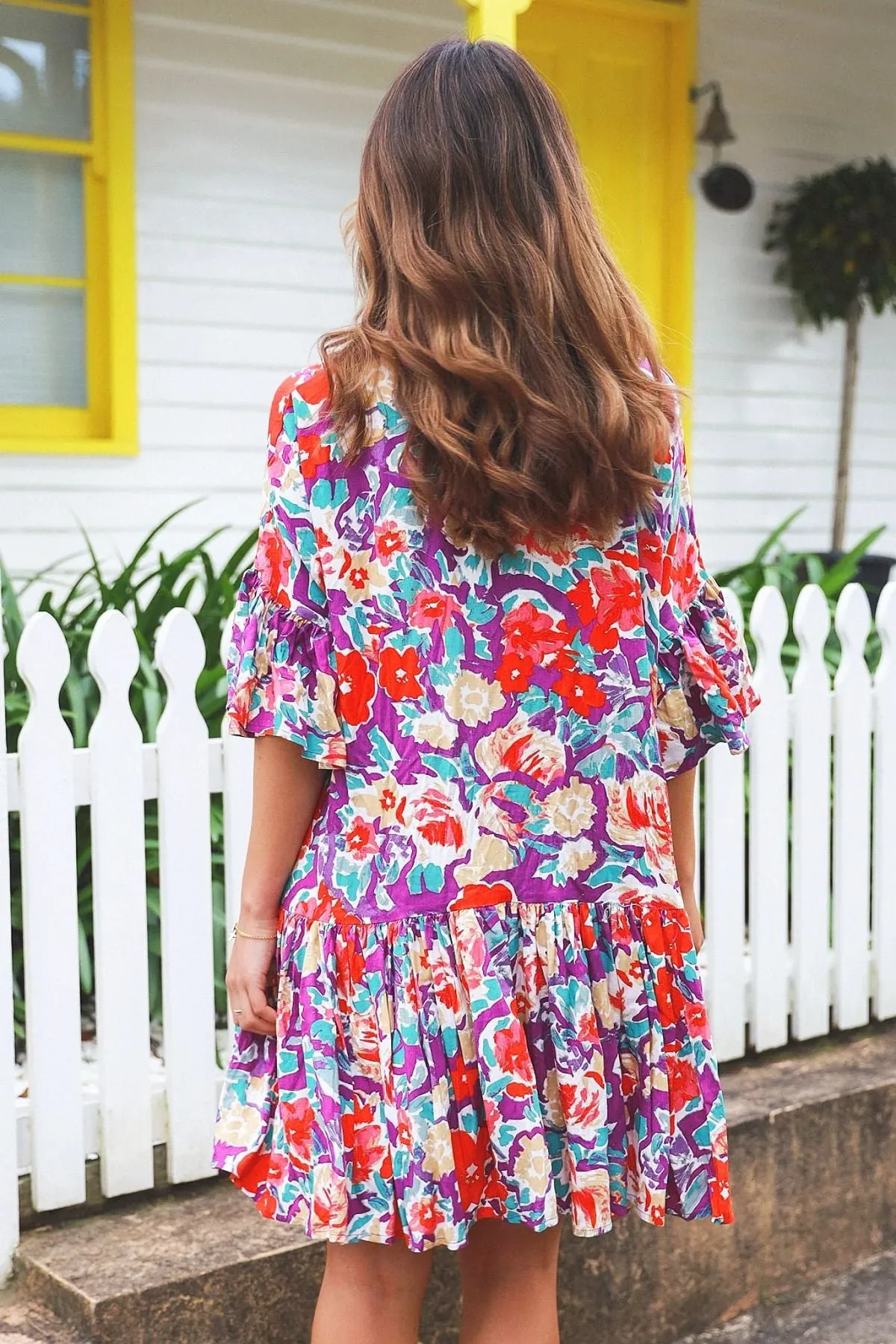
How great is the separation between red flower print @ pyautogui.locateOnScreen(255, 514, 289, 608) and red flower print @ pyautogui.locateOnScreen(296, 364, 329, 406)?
0.14 meters

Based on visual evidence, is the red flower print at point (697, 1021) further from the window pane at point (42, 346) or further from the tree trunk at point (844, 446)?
the tree trunk at point (844, 446)

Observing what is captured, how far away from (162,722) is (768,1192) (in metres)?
1.58

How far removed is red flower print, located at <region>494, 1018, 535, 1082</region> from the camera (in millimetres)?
1564

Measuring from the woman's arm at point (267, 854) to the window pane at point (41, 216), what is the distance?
3.76 m

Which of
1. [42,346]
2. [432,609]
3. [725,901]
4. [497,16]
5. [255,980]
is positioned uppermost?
[497,16]

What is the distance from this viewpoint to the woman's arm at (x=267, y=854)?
1.64 m

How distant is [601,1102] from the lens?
1624mm

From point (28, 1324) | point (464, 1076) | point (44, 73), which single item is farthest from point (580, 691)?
point (44, 73)

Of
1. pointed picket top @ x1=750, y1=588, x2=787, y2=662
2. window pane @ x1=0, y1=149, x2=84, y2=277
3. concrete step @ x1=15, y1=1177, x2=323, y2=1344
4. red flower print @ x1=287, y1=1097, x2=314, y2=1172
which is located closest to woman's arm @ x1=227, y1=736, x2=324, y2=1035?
red flower print @ x1=287, y1=1097, x2=314, y2=1172

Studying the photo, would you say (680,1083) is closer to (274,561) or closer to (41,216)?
(274,561)

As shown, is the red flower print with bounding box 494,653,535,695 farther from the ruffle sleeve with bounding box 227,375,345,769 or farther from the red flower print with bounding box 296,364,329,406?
the red flower print with bounding box 296,364,329,406

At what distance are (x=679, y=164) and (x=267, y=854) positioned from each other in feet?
16.9

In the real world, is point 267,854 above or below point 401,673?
below

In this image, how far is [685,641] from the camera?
5.70 feet
